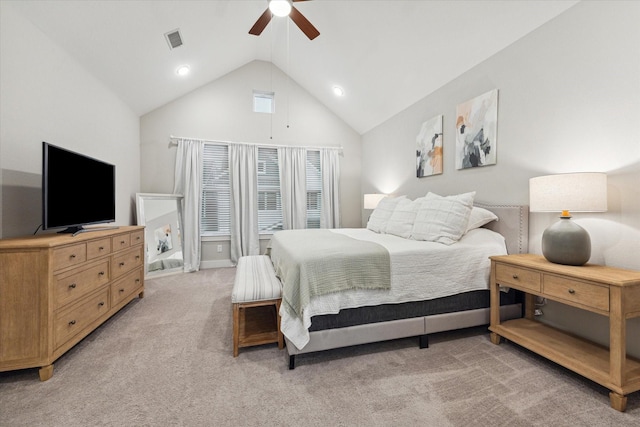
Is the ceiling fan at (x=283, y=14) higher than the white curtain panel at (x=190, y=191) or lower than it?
higher

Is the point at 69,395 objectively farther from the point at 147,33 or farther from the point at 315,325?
the point at 147,33

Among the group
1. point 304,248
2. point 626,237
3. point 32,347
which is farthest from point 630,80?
point 32,347

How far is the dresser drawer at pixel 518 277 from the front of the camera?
1.75 meters

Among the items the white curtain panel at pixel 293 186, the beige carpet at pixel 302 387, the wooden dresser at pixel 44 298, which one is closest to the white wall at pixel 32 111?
the wooden dresser at pixel 44 298

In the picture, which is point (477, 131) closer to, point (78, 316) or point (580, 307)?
point (580, 307)

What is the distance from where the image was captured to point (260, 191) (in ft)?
16.1

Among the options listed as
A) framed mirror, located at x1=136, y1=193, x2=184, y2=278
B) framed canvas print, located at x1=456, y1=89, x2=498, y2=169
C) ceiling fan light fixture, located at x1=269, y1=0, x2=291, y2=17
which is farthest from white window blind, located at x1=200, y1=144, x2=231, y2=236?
framed canvas print, located at x1=456, y1=89, x2=498, y2=169

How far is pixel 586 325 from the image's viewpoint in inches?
74.4

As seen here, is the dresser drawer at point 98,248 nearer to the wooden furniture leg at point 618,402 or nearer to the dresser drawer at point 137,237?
the dresser drawer at point 137,237

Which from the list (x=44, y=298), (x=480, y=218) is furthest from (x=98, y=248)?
(x=480, y=218)

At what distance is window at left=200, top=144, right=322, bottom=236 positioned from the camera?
4.64 m

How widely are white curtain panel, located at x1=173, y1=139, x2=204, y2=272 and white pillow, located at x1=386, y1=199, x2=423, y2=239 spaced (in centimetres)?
316

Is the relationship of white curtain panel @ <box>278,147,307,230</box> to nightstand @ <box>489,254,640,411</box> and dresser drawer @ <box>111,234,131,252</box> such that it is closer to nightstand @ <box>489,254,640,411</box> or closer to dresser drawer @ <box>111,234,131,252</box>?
dresser drawer @ <box>111,234,131,252</box>

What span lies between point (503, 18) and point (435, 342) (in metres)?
2.73
